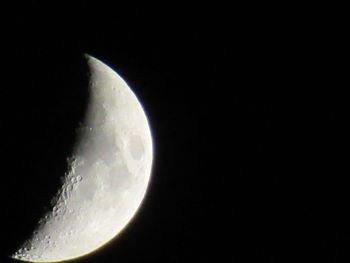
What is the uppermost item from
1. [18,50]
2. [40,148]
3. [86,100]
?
[18,50]

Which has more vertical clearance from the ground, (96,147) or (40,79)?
(40,79)

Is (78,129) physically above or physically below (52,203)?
above

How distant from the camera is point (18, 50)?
5.62 meters

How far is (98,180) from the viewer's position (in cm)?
567

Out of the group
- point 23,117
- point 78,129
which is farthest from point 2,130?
point 78,129

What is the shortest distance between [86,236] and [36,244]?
41 centimetres

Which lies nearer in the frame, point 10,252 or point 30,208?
point 30,208

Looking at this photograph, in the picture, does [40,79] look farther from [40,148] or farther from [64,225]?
[64,225]

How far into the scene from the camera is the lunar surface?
5625mm

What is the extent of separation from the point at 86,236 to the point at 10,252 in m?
0.64

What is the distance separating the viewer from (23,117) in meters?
5.40

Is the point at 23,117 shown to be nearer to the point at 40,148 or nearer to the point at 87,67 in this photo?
the point at 40,148

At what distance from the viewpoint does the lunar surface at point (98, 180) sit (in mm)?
5625

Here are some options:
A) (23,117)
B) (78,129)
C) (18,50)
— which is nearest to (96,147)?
(78,129)
